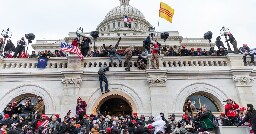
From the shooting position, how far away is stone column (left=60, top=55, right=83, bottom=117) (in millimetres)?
20328

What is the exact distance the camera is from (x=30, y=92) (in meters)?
21.2

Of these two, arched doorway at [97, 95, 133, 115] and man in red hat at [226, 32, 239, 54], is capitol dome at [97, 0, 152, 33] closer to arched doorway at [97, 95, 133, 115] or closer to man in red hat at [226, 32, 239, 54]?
man in red hat at [226, 32, 239, 54]

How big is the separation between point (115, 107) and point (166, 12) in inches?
469

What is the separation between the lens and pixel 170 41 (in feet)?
206

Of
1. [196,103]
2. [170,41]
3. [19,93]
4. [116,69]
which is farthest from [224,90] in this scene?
[170,41]

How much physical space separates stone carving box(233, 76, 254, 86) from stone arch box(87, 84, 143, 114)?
7174 millimetres

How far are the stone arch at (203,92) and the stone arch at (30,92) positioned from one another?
28.7ft

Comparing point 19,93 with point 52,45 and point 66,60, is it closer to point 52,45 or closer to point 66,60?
point 66,60

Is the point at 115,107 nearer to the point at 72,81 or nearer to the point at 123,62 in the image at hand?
the point at 123,62

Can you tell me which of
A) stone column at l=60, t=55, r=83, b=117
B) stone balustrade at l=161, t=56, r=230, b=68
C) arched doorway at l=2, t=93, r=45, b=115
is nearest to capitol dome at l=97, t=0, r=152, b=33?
stone balustrade at l=161, t=56, r=230, b=68

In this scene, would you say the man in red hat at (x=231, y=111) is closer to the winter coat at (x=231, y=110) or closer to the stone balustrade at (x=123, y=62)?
the winter coat at (x=231, y=110)

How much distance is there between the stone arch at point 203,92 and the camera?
20.8 meters

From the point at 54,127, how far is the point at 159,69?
28.5 ft

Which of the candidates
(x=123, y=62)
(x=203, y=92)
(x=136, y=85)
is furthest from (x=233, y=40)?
(x=123, y=62)
